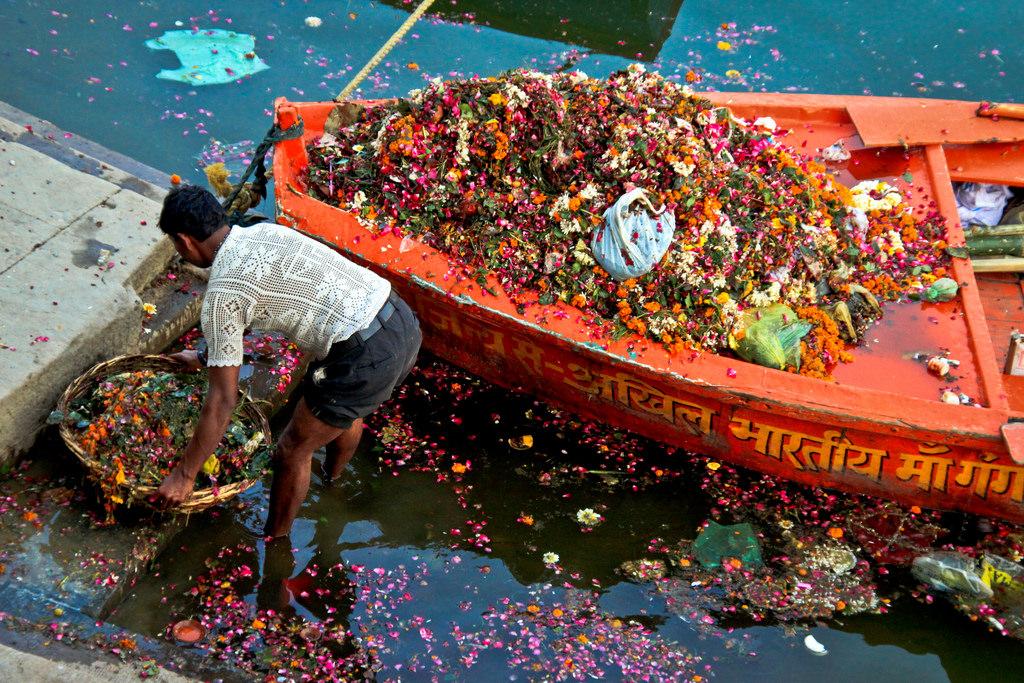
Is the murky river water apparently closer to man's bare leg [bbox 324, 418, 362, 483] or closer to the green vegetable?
man's bare leg [bbox 324, 418, 362, 483]

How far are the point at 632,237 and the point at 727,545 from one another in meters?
1.41

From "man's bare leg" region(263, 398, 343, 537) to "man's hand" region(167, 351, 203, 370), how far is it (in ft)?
1.67

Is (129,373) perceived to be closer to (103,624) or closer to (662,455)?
(103,624)

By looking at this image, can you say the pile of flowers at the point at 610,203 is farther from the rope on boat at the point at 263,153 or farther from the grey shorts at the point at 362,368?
the grey shorts at the point at 362,368

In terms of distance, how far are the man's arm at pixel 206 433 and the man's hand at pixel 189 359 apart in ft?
2.07

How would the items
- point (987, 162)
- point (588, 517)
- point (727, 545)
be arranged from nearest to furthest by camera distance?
point (727, 545) < point (588, 517) < point (987, 162)

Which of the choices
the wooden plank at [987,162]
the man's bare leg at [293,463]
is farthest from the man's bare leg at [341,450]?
the wooden plank at [987,162]

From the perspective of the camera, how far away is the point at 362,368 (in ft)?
10.5

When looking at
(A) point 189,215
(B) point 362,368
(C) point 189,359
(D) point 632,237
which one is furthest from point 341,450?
(D) point 632,237

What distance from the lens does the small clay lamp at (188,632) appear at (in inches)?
131

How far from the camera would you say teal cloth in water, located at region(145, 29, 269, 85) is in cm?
625

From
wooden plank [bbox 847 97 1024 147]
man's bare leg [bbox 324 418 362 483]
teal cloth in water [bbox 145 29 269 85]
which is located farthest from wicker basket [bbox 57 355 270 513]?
wooden plank [bbox 847 97 1024 147]

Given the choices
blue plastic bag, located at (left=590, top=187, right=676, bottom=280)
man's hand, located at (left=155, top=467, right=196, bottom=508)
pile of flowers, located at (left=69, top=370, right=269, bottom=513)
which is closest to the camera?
man's hand, located at (left=155, top=467, right=196, bottom=508)

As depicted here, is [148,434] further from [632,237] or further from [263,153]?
[632,237]
